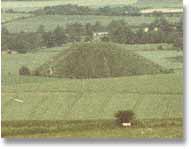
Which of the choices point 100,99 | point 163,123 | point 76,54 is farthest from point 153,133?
point 76,54

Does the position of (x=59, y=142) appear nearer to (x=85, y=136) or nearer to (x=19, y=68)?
(x=85, y=136)

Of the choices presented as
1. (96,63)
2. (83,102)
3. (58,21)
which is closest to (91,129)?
(83,102)

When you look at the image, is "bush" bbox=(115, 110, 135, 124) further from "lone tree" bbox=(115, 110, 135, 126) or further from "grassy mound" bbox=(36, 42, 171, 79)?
"grassy mound" bbox=(36, 42, 171, 79)

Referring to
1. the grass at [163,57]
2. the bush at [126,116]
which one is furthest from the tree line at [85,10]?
the bush at [126,116]

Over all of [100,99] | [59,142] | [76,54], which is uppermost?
[76,54]

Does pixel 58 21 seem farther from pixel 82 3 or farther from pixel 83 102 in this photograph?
pixel 83 102

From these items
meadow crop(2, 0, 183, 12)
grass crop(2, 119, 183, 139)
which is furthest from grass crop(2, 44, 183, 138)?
meadow crop(2, 0, 183, 12)
